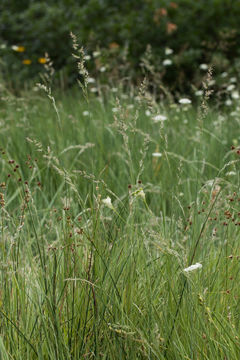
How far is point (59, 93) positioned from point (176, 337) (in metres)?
5.71

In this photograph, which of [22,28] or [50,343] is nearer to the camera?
[50,343]

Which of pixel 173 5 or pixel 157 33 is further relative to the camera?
pixel 157 33

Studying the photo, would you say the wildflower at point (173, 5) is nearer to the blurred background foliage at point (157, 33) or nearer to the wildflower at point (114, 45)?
the blurred background foliage at point (157, 33)

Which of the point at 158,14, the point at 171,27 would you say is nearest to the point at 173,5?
the point at 158,14

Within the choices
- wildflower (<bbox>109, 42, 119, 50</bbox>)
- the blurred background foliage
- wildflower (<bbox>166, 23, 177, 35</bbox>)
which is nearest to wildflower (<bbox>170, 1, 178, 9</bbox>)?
the blurred background foliage

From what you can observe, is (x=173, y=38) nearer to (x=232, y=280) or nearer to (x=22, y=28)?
(x=22, y=28)

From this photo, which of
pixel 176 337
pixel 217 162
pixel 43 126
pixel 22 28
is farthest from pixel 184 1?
pixel 176 337

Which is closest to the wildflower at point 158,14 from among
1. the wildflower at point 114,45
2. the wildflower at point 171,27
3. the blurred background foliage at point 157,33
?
the blurred background foliage at point 157,33

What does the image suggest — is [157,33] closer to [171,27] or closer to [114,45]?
[171,27]

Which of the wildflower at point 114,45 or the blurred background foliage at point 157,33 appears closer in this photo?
the wildflower at point 114,45

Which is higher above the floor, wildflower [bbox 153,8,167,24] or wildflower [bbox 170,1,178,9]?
wildflower [bbox 170,1,178,9]

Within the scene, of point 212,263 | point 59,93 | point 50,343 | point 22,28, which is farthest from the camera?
point 22,28

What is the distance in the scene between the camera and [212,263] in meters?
2.34

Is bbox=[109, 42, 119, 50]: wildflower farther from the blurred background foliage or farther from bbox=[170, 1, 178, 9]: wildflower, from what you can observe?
bbox=[170, 1, 178, 9]: wildflower
